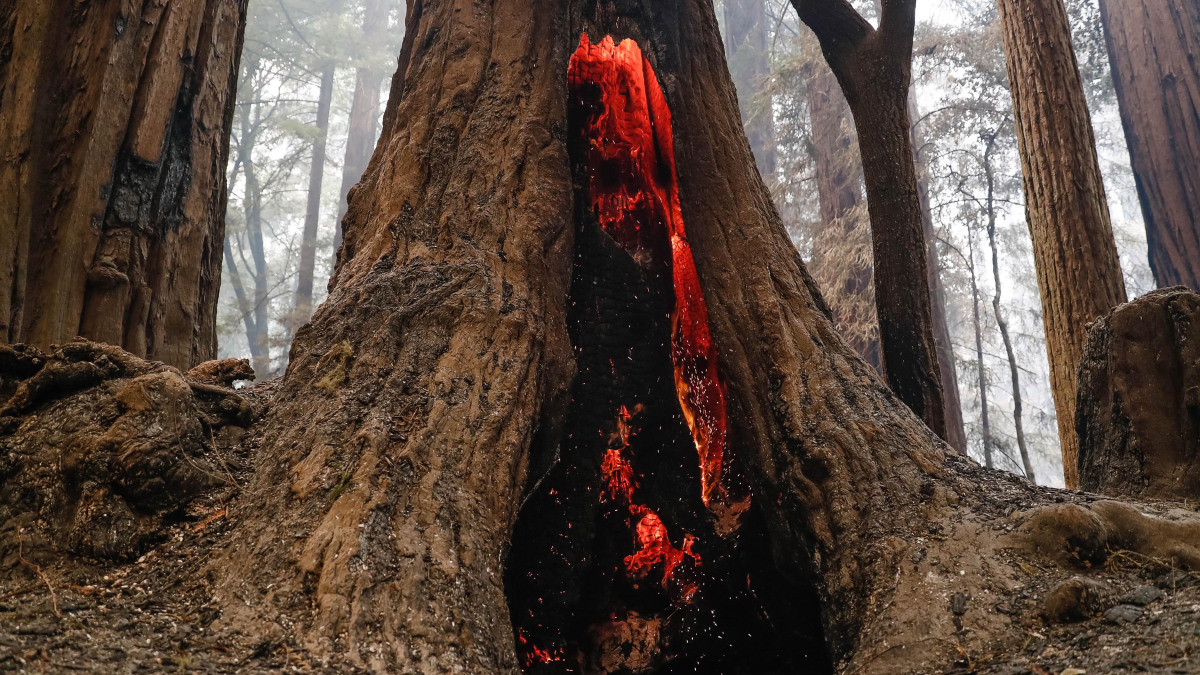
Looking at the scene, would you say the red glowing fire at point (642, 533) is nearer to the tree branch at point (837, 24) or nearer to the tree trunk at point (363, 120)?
the tree branch at point (837, 24)

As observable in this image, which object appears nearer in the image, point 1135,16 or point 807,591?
point 807,591

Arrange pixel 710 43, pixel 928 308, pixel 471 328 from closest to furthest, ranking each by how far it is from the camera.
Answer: pixel 471 328, pixel 710 43, pixel 928 308

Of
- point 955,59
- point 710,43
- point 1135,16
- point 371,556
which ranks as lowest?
point 371,556

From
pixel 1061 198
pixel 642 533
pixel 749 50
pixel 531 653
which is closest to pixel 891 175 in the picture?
pixel 1061 198

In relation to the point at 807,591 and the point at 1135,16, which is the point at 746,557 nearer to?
the point at 807,591

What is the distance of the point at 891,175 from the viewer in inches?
182

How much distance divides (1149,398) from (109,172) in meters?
4.63

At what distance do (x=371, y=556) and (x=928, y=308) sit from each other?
12.6ft

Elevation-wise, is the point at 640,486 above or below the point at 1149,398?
below

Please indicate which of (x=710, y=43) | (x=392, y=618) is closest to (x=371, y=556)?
(x=392, y=618)

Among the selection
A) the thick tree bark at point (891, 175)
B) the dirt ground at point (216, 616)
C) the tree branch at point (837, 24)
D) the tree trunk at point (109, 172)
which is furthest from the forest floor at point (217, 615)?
the tree branch at point (837, 24)

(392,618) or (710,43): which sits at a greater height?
(710,43)

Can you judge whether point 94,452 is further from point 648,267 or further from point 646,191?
point 646,191

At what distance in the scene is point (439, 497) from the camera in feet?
7.10
